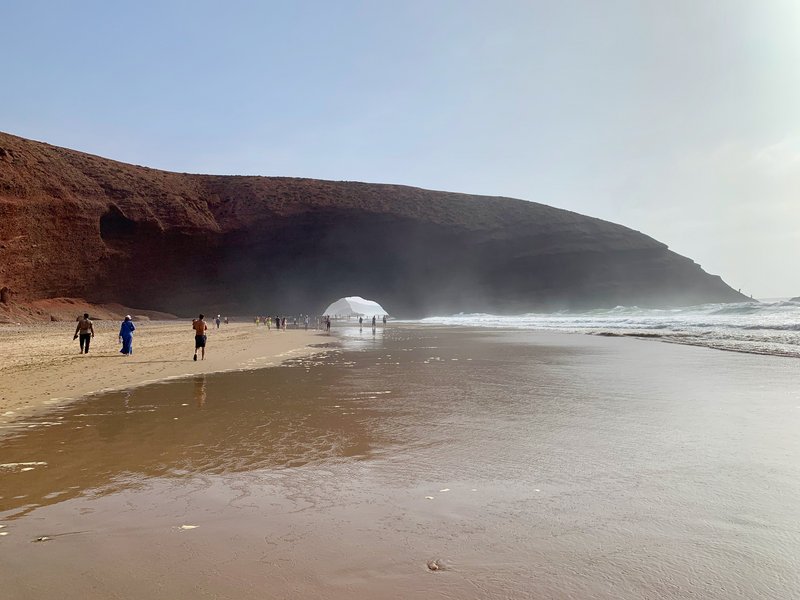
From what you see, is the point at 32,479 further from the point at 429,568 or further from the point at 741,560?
the point at 741,560

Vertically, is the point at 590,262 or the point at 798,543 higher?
the point at 590,262

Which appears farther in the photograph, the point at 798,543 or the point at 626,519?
the point at 626,519

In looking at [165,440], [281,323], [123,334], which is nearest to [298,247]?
[281,323]

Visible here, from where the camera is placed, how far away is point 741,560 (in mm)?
2795

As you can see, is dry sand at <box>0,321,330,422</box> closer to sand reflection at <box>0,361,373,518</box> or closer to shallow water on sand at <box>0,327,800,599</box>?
sand reflection at <box>0,361,373,518</box>

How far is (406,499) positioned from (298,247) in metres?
83.8

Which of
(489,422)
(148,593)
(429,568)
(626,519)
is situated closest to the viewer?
(148,593)

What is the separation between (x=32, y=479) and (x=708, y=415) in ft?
25.5

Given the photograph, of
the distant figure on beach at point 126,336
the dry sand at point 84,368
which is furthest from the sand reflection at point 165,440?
the distant figure on beach at point 126,336

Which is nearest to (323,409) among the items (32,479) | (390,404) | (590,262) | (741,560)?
(390,404)

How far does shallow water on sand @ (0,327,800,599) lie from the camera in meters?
2.63

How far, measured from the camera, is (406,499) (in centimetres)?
383

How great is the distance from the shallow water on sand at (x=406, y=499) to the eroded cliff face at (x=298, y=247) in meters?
66.0

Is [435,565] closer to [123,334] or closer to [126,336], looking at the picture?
[126,336]
